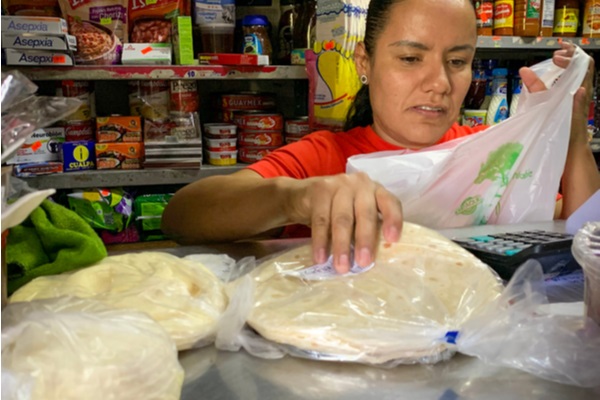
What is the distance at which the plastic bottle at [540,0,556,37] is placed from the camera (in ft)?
7.64

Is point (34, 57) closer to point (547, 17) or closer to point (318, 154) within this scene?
point (318, 154)

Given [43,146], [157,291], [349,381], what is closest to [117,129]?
[43,146]

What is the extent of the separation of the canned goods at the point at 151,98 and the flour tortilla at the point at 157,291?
1633 mm

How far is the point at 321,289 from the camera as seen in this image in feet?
1.83

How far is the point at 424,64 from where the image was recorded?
1223mm

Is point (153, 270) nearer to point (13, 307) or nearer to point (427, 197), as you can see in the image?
point (13, 307)

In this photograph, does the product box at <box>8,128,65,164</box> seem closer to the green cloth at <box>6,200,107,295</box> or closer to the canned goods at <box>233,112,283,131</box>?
the canned goods at <box>233,112,283,131</box>

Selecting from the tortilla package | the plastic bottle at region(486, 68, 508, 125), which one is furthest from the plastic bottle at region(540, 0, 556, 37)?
the tortilla package

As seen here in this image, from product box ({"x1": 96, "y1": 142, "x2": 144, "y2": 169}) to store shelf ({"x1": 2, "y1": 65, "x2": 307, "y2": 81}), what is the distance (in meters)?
0.24

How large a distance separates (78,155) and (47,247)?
5.25 ft

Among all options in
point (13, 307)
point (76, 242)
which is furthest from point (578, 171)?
point (13, 307)

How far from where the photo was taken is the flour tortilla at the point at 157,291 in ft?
1.66

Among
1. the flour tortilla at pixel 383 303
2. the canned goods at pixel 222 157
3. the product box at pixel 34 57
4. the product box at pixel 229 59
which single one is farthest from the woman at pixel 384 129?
the product box at pixel 34 57

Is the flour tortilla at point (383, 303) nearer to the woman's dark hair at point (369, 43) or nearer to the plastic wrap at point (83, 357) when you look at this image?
the plastic wrap at point (83, 357)
